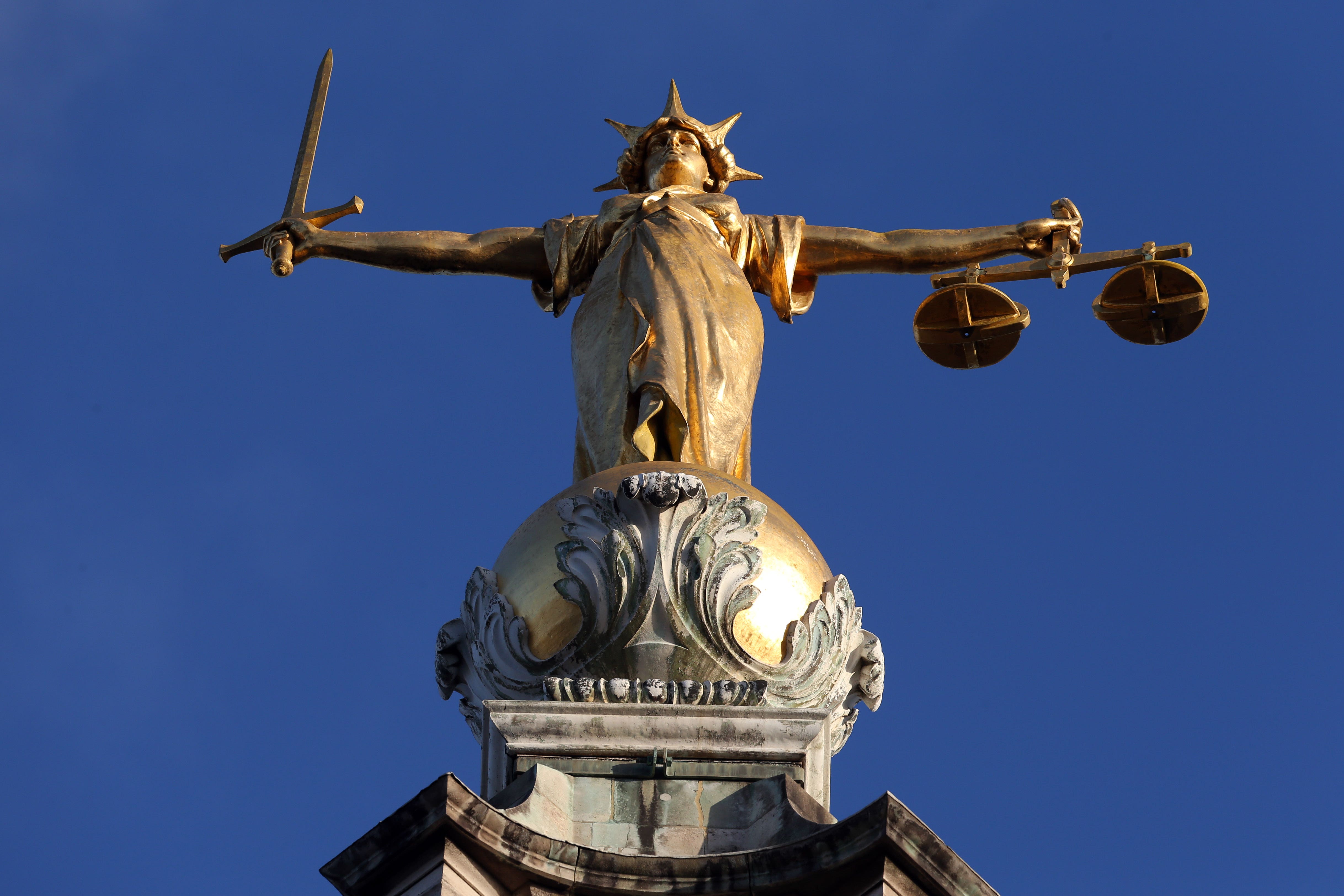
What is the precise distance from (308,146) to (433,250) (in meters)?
1.41

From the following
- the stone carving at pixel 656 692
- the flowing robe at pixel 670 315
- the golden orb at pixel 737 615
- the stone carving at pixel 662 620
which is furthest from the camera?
the flowing robe at pixel 670 315

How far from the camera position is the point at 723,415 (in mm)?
17953

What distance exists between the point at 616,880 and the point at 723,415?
4.50 m

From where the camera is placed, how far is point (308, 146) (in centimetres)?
2073

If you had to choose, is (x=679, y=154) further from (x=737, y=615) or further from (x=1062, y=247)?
(x=737, y=615)

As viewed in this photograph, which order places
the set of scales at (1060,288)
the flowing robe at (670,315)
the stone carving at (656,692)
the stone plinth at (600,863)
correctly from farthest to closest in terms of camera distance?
the set of scales at (1060,288), the flowing robe at (670,315), the stone carving at (656,692), the stone plinth at (600,863)

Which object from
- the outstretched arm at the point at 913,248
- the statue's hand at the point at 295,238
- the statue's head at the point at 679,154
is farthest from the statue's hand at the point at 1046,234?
the statue's hand at the point at 295,238

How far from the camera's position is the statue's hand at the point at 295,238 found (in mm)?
20156

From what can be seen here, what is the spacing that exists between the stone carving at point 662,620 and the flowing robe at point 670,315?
137 centimetres

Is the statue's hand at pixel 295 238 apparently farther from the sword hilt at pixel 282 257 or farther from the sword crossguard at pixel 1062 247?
the sword crossguard at pixel 1062 247

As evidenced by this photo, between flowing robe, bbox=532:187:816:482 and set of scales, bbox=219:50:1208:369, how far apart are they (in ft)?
3.48

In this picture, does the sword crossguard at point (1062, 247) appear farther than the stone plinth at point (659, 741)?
Yes

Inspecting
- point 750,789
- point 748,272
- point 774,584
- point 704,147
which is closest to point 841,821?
point 750,789

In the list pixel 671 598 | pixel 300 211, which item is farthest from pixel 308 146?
pixel 671 598
